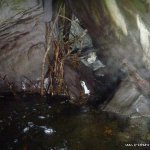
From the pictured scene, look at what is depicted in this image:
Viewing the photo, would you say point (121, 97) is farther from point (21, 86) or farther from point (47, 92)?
point (21, 86)

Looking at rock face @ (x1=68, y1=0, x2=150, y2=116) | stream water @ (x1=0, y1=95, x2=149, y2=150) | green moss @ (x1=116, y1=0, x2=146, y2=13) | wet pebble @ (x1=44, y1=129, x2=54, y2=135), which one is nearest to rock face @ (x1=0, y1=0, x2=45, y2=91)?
stream water @ (x1=0, y1=95, x2=149, y2=150)

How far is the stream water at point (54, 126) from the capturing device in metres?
5.42

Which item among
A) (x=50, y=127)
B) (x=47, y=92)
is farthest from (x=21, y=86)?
(x=50, y=127)

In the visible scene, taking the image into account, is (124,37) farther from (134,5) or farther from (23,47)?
(23,47)

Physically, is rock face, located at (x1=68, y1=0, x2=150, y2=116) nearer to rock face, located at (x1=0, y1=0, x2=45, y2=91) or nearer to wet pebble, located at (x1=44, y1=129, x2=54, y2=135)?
rock face, located at (x1=0, y1=0, x2=45, y2=91)

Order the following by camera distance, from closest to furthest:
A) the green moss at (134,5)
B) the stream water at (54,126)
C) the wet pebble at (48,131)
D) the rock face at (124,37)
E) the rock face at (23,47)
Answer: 1. the stream water at (54,126)
2. the wet pebble at (48,131)
3. the green moss at (134,5)
4. the rock face at (124,37)
5. the rock face at (23,47)

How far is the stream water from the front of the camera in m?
5.42

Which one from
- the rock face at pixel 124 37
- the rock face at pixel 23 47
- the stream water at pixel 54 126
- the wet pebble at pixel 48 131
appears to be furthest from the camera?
the rock face at pixel 23 47

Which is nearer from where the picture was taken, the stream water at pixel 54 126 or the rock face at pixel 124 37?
the stream water at pixel 54 126

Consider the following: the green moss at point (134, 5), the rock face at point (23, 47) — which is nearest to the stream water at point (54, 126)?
the rock face at point (23, 47)

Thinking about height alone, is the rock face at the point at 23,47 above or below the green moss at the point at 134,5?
below

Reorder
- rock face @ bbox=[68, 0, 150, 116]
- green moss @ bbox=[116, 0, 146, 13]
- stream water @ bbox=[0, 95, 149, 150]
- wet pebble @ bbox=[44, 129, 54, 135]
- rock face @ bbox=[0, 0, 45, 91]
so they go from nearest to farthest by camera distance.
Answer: stream water @ bbox=[0, 95, 149, 150]
wet pebble @ bbox=[44, 129, 54, 135]
green moss @ bbox=[116, 0, 146, 13]
rock face @ bbox=[68, 0, 150, 116]
rock face @ bbox=[0, 0, 45, 91]

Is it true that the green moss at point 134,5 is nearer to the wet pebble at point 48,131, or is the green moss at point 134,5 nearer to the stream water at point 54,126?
the stream water at point 54,126

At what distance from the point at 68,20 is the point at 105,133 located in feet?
10.2
